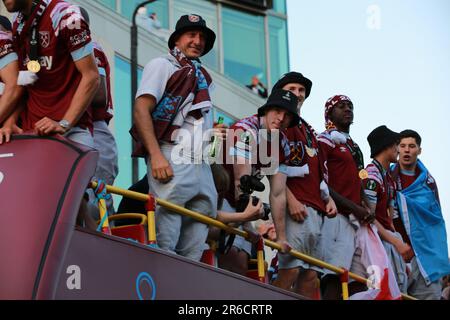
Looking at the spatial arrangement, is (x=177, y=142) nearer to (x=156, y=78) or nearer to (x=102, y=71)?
(x=156, y=78)

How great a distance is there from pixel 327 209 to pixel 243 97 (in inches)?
616

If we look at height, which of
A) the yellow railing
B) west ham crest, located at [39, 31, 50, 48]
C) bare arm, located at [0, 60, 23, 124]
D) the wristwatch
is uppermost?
west ham crest, located at [39, 31, 50, 48]

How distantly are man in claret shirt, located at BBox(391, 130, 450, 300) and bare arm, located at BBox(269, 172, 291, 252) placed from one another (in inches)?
131

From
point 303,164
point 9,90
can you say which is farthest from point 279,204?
point 9,90

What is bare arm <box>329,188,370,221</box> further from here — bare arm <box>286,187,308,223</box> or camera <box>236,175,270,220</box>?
camera <box>236,175,270,220</box>

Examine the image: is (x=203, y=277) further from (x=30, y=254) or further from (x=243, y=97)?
(x=243, y=97)

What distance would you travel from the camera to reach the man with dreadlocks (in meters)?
10.4

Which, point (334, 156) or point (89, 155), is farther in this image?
point (334, 156)

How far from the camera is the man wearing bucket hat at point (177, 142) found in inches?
319

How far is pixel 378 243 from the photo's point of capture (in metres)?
11.0

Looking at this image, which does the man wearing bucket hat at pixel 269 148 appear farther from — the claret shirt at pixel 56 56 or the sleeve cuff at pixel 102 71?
the claret shirt at pixel 56 56

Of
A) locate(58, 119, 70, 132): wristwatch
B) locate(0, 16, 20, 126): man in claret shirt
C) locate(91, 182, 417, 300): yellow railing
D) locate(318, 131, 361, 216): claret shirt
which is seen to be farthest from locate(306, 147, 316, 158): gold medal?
locate(58, 119, 70, 132): wristwatch

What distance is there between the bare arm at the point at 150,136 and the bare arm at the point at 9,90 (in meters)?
1.08
